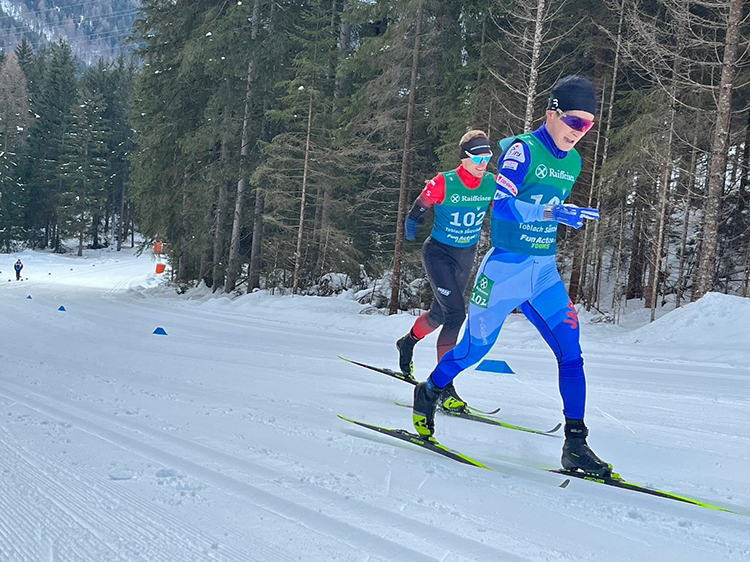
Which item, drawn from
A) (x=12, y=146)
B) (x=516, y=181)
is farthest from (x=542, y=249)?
(x=12, y=146)

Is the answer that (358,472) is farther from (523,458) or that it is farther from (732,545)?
(732,545)

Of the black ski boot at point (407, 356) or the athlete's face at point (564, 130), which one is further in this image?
the black ski boot at point (407, 356)

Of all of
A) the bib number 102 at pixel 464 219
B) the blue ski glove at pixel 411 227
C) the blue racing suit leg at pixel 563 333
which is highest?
the bib number 102 at pixel 464 219

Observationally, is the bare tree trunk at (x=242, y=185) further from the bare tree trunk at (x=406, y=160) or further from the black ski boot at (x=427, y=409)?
the black ski boot at (x=427, y=409)

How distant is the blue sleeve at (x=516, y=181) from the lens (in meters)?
3.22

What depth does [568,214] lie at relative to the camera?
10.2ft

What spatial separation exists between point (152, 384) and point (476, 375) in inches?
134

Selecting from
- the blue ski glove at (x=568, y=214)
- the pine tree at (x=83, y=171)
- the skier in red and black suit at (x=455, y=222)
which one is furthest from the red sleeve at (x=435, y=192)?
the pine tree at (x=83, y=171)

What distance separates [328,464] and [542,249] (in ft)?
5.80

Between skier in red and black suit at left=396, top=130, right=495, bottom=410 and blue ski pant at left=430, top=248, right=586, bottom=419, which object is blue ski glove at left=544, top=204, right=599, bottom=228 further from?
skier in red and black suit at left=396, top=130, right=495, bottom=410

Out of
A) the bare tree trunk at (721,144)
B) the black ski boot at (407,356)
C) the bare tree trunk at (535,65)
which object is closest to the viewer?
the black ski boot at (407,356)

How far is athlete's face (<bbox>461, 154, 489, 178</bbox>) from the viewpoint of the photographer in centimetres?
476

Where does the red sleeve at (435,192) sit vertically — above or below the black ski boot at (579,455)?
above

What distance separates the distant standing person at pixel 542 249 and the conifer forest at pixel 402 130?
29.8 ft
